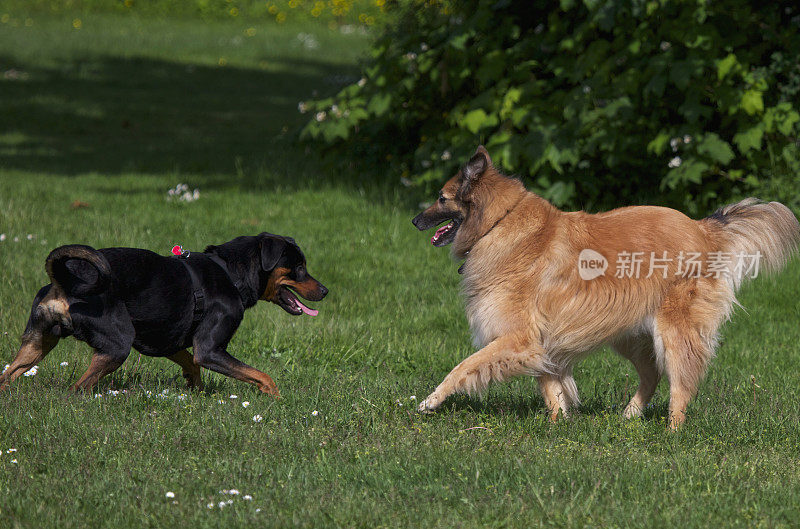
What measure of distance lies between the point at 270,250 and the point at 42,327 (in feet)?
4.47

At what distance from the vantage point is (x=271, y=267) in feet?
→ 18.0

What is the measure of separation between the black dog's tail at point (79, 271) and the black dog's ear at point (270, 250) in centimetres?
98

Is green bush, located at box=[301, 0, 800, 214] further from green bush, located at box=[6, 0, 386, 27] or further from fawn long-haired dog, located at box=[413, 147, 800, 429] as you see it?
green bush, located at box=[6, 0, 386, 27]

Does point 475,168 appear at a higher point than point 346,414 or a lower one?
higher

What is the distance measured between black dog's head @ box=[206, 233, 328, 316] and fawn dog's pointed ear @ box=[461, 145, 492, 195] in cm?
113

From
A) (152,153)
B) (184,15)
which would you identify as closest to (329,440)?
(152,153)

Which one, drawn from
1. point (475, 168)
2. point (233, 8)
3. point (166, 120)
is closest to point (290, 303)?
point (475, 168)

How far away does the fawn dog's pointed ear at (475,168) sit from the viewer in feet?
17.2

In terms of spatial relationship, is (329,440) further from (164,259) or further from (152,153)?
(152,153)

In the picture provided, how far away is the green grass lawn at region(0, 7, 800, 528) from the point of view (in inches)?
151

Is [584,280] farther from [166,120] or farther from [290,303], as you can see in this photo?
[166,120]

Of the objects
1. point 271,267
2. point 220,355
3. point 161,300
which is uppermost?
point 271,267

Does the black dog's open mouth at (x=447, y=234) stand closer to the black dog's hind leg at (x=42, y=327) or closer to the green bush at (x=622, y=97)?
the black dog's hind leg at (x=42, y=327)

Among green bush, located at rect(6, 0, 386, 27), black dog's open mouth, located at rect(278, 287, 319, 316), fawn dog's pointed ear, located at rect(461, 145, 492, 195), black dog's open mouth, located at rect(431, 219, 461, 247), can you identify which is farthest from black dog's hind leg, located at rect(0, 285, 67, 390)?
green bush, located at rect(6, 0, 386, 27)
